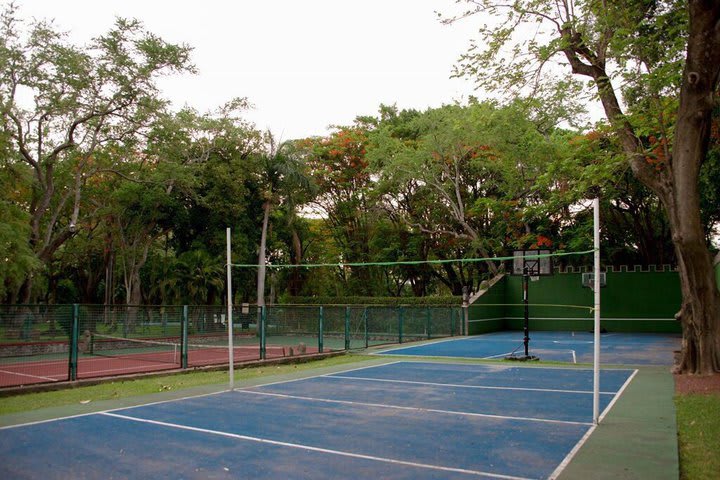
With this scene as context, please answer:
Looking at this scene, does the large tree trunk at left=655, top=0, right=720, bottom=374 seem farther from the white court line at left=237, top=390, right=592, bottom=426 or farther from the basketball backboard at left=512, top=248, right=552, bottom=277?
the white court line at left=237, top=390, right=592, bottom=426

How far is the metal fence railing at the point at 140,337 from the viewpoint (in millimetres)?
12688

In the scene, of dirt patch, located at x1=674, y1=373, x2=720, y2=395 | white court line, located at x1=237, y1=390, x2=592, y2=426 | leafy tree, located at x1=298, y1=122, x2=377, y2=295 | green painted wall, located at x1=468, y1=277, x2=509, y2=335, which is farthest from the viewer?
leafy tree, located at x1=298, y1=122, x2=377, y2=295

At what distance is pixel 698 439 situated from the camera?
715 centimetres

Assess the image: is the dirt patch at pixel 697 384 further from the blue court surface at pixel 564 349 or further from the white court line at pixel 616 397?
the blue court surface at pixel 564 349

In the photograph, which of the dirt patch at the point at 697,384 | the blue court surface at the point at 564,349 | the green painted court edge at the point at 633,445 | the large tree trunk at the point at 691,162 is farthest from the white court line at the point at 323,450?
the blue court surface at the point at 564,349

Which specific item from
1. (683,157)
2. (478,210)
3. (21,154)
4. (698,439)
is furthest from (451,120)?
(698,439)

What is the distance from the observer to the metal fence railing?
12.7 meters

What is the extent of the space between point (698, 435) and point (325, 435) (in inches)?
192

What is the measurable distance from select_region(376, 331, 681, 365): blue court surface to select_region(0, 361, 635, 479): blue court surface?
19.4 feet

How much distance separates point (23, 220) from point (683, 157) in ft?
77.8

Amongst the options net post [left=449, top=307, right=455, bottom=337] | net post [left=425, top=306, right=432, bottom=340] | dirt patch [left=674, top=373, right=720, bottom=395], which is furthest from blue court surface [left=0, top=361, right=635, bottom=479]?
net post [left=449, top=307, right=455, bottom=337]

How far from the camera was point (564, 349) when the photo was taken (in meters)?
20.7

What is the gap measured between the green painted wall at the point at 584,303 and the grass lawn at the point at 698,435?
1864 centimetres

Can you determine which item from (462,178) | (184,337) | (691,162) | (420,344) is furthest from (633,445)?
(462,178)
